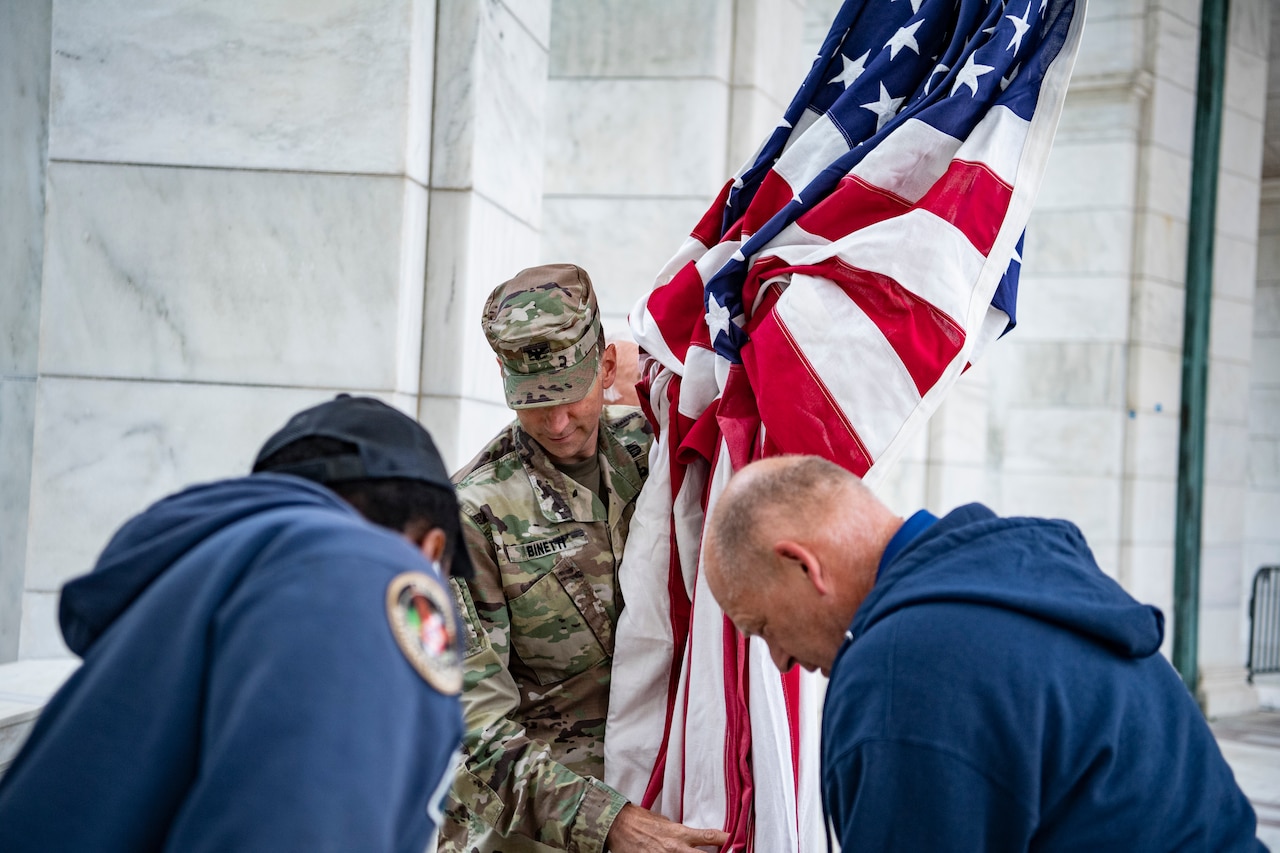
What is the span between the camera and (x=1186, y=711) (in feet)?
5.78

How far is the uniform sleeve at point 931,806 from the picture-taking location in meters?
1.60

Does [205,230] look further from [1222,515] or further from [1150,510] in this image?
[1222,515]

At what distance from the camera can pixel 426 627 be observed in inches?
47.1

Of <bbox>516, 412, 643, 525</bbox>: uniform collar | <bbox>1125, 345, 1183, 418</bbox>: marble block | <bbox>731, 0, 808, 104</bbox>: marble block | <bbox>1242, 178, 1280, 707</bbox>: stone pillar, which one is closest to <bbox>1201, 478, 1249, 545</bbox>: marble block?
<bbox>1125, 345, 1183, 418</bbox>: marble block

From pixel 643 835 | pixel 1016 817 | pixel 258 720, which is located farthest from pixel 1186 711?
pixel 258 720

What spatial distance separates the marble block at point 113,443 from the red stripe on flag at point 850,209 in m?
1.63

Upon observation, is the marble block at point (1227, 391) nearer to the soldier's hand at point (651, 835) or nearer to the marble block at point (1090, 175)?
the marble block at point (1090, 175)

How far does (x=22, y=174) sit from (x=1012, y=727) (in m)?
3.31

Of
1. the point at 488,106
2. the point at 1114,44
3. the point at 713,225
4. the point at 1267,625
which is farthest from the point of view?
the point at 1267,625

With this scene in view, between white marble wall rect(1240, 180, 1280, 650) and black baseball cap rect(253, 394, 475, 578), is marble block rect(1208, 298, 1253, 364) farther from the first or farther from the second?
black baseball cap rect(253, 394, 475, 578)

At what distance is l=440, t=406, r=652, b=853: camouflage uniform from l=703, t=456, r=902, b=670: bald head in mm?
763

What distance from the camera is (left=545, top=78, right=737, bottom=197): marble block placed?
6.21 m

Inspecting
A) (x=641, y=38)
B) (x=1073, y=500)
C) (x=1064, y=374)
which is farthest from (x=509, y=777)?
(x=1064, y=374)

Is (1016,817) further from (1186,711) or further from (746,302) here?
(746,302)
